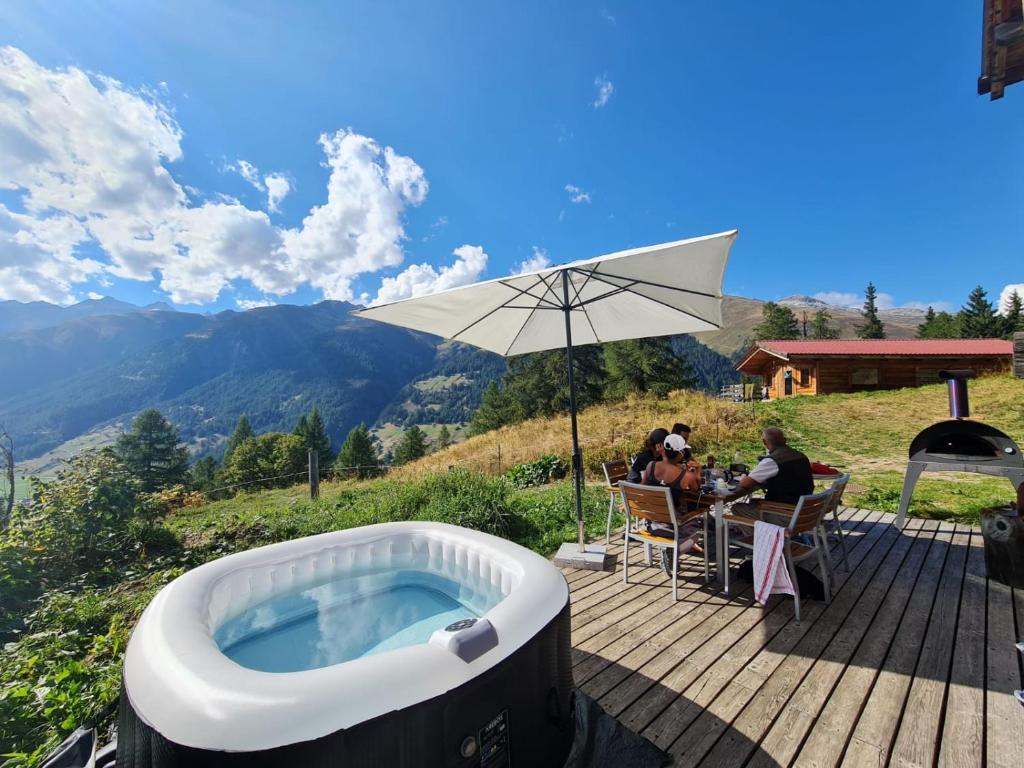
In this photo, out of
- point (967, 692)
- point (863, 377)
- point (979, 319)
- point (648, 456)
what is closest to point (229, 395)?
point (863, 377)

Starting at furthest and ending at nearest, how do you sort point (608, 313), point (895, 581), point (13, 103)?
point (13, 103) → point (608, 313) → point (895, 581)

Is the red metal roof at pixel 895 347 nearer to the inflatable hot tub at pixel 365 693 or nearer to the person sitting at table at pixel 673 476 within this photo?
the person sitting at table at pixel 673 476

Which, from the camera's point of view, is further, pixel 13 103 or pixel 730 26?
pixel 13 103

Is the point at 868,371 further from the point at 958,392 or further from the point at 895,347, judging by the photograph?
the point at 958,392

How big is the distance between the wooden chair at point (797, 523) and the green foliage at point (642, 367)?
20.4 m

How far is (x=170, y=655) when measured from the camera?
5.48 feet

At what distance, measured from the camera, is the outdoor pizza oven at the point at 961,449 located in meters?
4.21

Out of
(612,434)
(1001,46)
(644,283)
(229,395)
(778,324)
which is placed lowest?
(612,434)

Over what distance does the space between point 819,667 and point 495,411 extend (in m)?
30.4

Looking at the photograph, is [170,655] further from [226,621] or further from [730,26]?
[730,26]

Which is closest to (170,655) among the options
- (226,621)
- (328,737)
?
(328,737)

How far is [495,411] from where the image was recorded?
32719 millimetres

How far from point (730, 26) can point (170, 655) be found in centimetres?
1210

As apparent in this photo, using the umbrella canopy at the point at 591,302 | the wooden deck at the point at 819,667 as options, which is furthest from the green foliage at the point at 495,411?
the wooden deck at the point at 819,667
